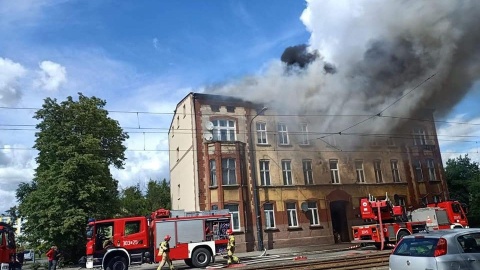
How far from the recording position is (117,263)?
712 inches

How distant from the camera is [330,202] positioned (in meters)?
31.6

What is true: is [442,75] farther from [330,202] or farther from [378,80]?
[330,202]

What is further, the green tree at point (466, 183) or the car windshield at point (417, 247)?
the green tree at point (466, 183)

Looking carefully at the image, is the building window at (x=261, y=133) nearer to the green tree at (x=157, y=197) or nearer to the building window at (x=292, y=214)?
the building window at (x=292, y=214)

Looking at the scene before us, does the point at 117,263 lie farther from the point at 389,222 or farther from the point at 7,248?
the point at 389,222

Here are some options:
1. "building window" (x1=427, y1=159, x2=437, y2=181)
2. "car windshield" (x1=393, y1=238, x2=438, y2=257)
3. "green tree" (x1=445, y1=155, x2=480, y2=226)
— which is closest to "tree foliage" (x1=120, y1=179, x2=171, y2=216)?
"building window" (x1=427, y1=159, x2=437, y2=181)

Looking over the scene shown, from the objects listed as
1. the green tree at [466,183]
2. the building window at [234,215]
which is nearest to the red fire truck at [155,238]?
the building window at [234,215]

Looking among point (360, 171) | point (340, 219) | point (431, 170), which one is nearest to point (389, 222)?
point (340, 219)

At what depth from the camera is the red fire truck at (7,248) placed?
17547 millimetres

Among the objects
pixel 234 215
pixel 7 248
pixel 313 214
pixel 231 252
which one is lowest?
pixel 231 252

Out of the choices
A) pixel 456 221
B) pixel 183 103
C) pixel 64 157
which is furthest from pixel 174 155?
pixel 456 221

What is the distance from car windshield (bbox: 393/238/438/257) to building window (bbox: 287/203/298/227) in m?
22.3

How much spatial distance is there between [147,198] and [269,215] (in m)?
23.7

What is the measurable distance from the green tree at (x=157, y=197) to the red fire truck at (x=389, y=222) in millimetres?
29975
